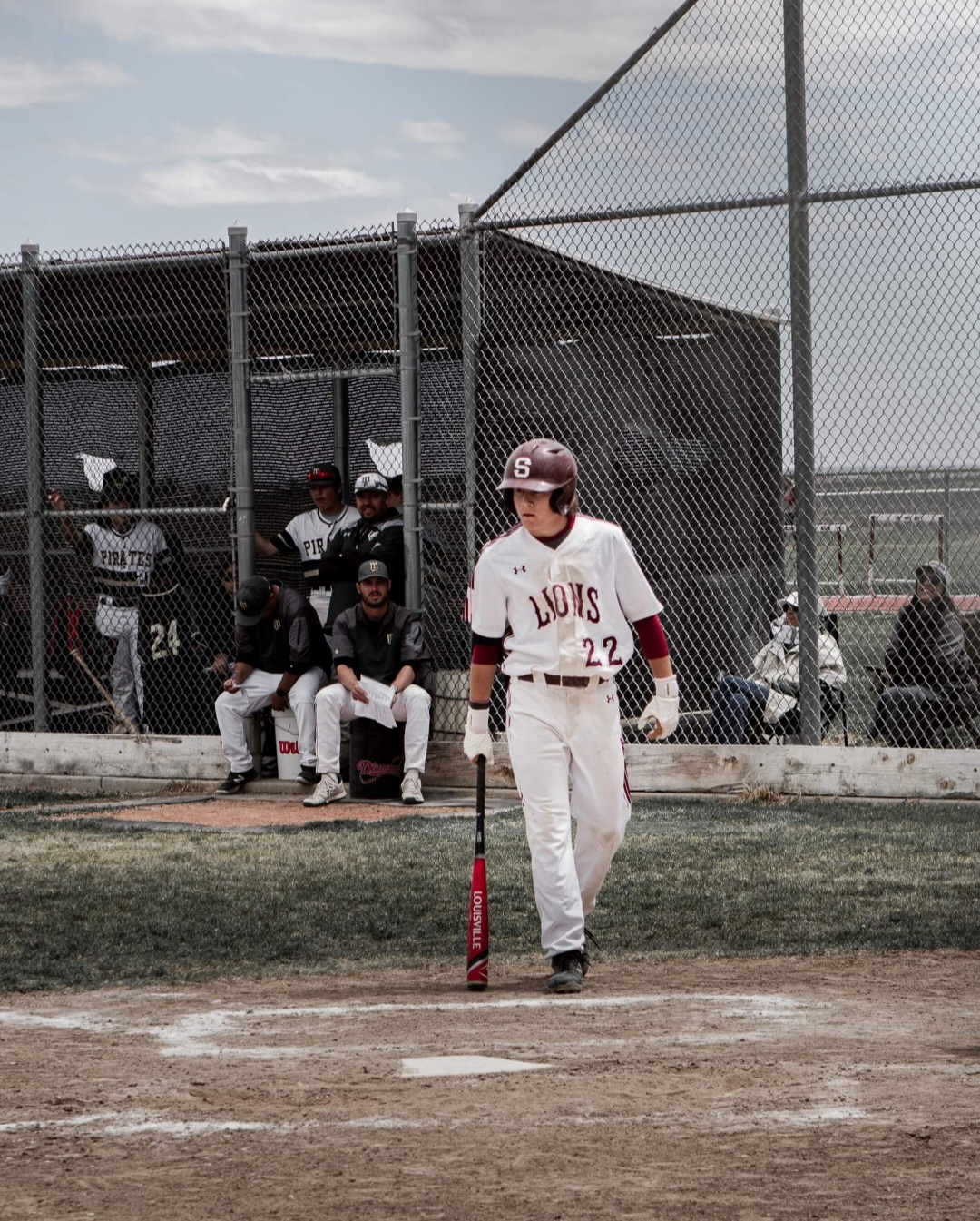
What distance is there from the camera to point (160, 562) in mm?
12312

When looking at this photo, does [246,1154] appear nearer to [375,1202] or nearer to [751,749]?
[375,1202]

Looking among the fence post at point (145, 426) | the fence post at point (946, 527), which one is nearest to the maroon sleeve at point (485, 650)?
the fence post at point (946, 527)

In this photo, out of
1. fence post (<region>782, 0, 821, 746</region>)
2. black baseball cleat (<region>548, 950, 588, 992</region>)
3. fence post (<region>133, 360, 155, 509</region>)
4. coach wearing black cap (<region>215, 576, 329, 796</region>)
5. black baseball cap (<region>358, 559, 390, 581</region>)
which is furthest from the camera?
fence post (<region>133, 360, 155, 509</region>)

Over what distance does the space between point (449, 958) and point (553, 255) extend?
17.8 feet

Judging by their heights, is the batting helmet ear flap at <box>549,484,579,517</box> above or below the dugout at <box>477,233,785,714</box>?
below

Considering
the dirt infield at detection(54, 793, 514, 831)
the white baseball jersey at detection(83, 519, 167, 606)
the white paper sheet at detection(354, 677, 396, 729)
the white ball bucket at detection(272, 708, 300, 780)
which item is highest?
the white baseball jersey at detection(83, 519, 167, 606)

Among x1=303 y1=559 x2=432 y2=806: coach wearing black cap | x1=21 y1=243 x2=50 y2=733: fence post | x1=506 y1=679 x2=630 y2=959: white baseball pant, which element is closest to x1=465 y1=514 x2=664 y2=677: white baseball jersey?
x1=506 y1=679 x2=630 y2=959: white baseball pant

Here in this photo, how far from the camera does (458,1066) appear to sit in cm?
471

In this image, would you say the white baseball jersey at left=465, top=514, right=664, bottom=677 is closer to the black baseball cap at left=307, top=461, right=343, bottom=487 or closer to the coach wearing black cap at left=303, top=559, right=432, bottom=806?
the coach wearing black cap at left=303, top=559, right=432, bottom=806

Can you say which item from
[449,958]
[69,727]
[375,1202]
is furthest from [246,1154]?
[69,727]

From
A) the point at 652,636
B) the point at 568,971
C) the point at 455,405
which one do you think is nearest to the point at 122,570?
the point at 455,405

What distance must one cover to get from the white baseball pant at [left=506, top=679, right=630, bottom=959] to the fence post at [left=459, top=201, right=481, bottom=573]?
472 cm

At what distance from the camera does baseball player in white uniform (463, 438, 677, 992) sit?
5922mm

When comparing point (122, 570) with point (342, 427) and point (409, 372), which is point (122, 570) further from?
point (409, 372)
